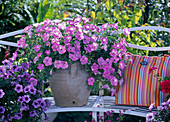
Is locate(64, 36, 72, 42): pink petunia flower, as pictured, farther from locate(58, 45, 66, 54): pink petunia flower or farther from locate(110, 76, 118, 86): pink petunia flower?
locate(110, 76, 118, 86): pink petunia flower

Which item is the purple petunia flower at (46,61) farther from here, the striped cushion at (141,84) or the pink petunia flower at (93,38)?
the striped cushion at (141,84)

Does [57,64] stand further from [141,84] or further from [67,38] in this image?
[141,84]

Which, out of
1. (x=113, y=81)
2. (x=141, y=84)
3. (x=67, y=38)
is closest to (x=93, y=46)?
(x=67, y=38)

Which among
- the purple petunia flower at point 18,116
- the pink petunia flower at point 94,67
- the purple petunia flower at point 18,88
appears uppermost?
the pink petunia flower at point 94,67

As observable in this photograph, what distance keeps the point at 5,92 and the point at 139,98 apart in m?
1.01

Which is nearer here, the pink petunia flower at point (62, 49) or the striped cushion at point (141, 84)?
the pink petunia flower at point (62, 49)

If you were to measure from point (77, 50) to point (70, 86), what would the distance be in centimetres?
28

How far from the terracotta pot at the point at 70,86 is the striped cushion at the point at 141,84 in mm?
318

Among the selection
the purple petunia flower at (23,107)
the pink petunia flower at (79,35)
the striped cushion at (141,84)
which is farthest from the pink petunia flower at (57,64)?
the striped cushion at (141,84)

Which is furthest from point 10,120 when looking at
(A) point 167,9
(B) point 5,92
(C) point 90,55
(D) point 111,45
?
(A) point 167,9

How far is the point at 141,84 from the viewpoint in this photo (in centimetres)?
210

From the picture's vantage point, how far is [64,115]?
3711 mm

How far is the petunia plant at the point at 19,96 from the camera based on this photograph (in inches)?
74.3

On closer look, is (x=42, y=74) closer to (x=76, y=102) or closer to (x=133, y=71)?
(x=76, y=102)
